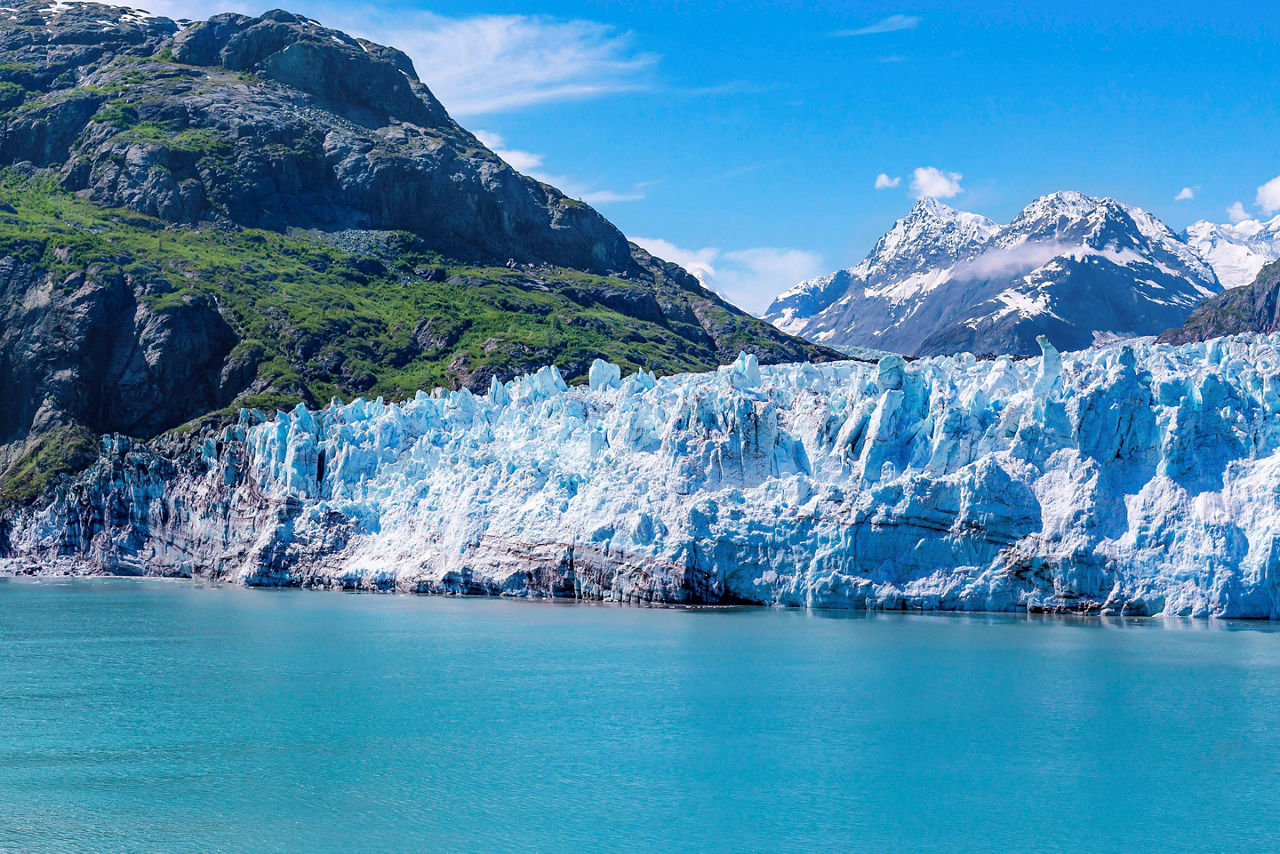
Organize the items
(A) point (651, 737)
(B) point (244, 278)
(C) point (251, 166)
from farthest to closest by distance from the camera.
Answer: (C) point (251, 166), (B) point (244, 278), (A) point (651, 737)

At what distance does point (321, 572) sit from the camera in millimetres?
79750

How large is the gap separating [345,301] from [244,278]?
13.6 metres

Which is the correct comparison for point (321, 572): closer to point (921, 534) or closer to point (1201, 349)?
point (921, 534)

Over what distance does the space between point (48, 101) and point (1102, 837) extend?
8042 inches

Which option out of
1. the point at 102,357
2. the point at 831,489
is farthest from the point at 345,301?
the point at 831,489

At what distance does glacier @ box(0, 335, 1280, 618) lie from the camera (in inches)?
2217

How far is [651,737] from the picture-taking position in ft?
121

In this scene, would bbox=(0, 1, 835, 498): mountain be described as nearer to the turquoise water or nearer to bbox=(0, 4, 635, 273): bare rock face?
bbox=(0, 4, 635, 273): bare rock face

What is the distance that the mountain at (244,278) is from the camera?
144m

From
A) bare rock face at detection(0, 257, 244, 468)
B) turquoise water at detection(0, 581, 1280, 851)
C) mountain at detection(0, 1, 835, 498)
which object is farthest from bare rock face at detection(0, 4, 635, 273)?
turquoise water at detection(0, 581, 1280, 851)

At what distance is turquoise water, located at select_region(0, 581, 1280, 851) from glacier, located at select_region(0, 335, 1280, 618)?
9.70 ft

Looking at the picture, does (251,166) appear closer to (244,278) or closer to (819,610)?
(244,278)

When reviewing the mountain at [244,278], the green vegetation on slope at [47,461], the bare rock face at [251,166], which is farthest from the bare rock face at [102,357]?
the bare rock face at [251,166]

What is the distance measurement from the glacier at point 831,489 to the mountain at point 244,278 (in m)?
59.9
